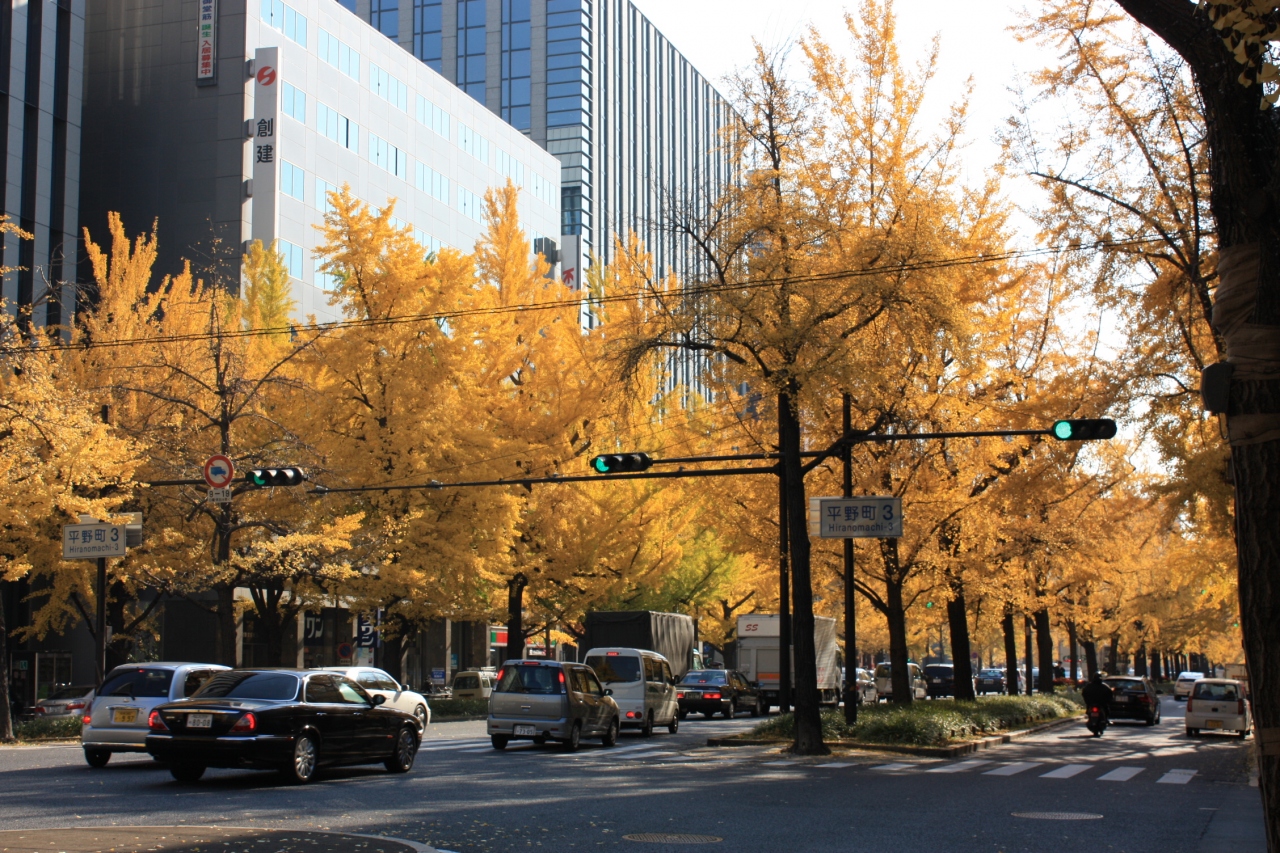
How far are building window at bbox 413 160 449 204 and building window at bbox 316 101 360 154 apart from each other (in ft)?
17.1

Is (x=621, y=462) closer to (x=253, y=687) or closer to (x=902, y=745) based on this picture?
(x=253, y=687)

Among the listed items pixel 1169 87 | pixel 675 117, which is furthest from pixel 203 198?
pixel 675 117

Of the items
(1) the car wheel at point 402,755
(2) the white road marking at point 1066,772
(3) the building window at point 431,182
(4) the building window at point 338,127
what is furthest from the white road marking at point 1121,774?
(3) the building window at point 431,182

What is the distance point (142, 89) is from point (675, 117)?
72599mm

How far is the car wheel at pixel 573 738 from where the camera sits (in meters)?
21.7

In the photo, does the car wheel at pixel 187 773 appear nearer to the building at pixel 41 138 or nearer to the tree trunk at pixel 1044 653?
the tree trunk at pixel 1044 653

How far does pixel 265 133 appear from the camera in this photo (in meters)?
47.7

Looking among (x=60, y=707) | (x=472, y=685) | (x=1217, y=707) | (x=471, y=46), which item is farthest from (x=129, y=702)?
(x=471, y=46)

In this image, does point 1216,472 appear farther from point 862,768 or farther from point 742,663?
→ point 742,663

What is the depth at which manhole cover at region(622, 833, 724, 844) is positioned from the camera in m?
10.7

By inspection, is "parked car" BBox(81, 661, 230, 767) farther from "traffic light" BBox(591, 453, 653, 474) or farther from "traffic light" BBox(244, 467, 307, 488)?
"traffic light" BBox(591, 453, 653, 474)

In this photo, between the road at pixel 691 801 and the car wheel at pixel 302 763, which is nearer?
the road at pixel 691 801

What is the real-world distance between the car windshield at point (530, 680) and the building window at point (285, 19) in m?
37.0

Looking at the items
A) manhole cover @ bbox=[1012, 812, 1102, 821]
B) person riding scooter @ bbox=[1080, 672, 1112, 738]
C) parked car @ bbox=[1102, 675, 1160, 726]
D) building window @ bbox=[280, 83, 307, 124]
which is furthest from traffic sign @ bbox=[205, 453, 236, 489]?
building window @ bbox=[280, 83, 307, 124]
